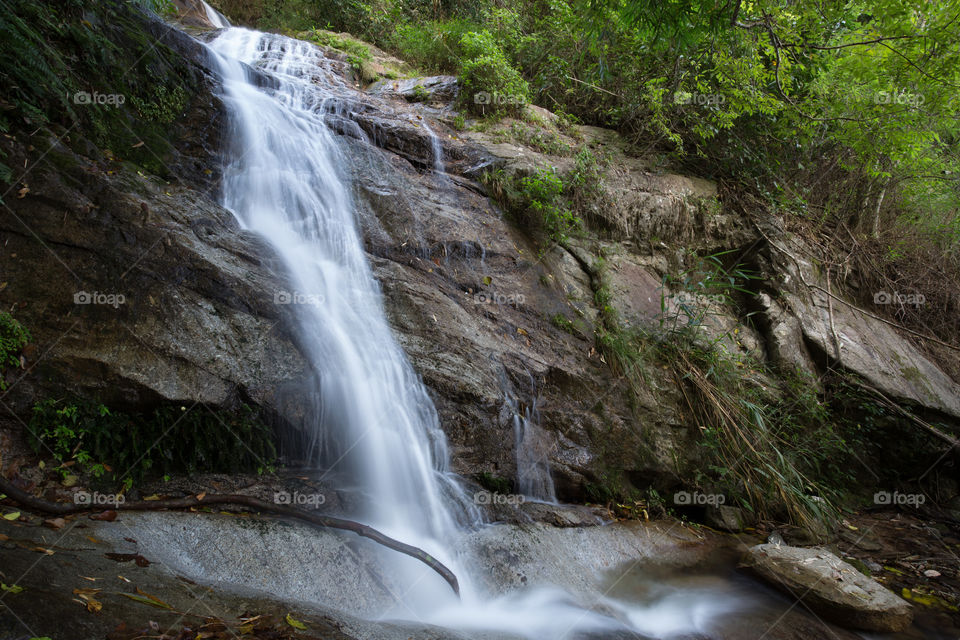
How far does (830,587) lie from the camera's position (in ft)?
14.2

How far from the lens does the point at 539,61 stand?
10.5m

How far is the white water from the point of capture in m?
3.71

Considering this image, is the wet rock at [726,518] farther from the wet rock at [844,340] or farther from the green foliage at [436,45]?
the green foliage at [436,45]

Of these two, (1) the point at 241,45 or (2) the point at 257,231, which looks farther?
(1) the point at 241,45

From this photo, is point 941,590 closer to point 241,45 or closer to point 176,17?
point 241,45

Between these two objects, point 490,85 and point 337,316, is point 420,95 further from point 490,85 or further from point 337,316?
point 337,316

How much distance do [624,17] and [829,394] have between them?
6.92 m

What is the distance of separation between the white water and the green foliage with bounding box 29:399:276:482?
1.76ft

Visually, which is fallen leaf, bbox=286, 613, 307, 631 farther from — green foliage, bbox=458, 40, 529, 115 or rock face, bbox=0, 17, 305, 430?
green foliage, bbox=458, 40, 529, 115

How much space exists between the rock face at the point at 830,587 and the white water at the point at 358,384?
1.05 meters

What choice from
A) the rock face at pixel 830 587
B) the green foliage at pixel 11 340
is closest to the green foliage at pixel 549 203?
the rock face at pixel 830 587

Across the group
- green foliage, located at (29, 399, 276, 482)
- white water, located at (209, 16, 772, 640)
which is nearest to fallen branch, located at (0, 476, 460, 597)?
white water, located at (209, 16, 772, 640)

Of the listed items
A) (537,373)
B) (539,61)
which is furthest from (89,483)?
(539,61)

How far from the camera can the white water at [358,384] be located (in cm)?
371
